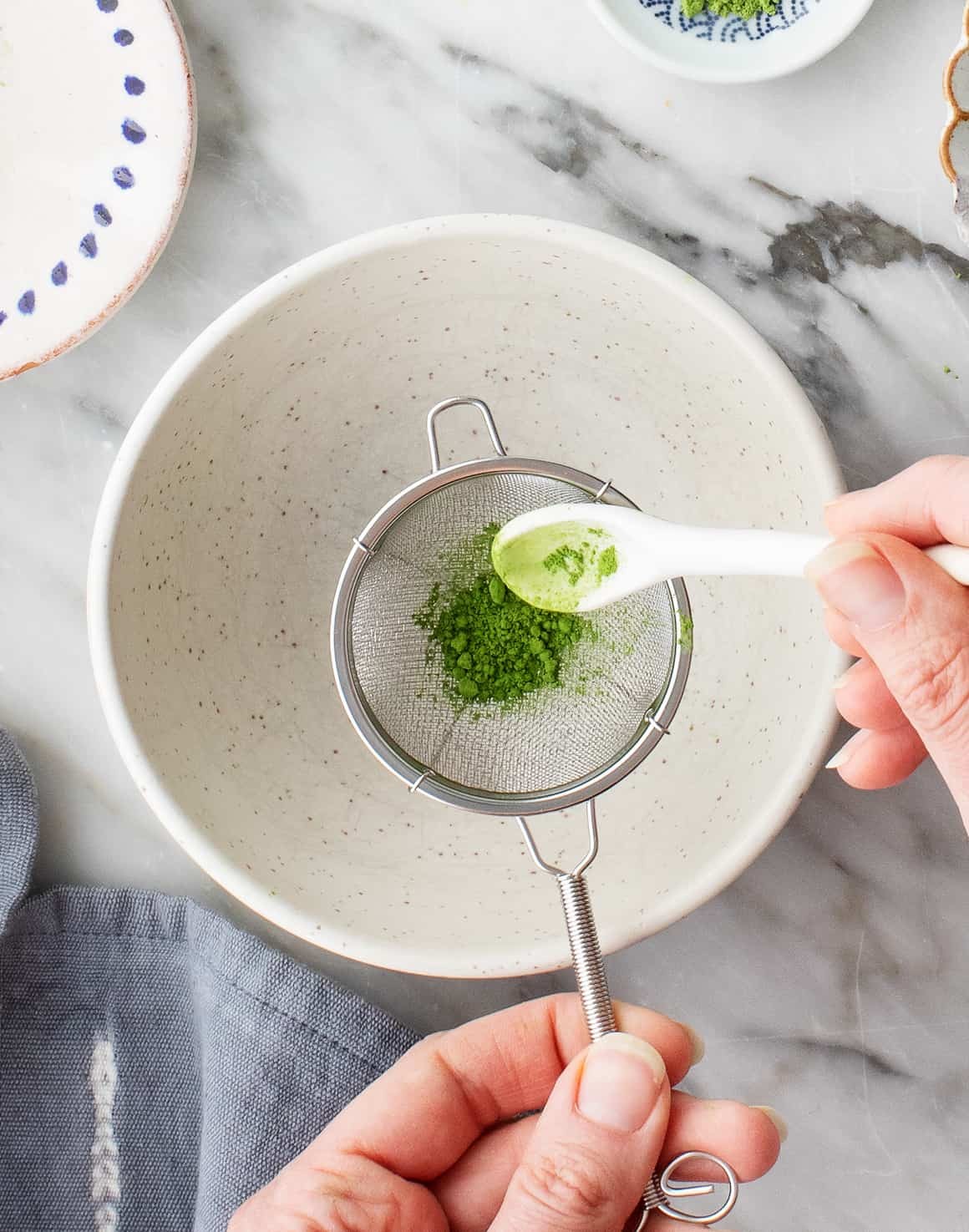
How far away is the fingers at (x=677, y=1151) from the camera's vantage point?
68 cm

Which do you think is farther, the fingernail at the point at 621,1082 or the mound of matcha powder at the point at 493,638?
the mound of matcha powder at the point at 493,638

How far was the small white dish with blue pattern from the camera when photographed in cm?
75

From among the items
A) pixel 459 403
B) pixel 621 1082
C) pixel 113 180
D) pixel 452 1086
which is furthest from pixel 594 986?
pixel 113 180

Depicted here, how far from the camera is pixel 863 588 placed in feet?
1.66

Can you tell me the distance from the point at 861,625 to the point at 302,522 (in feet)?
1.64

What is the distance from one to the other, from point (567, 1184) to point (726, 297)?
62cm

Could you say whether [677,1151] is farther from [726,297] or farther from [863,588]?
[726,297]

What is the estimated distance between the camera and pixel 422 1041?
0.77m

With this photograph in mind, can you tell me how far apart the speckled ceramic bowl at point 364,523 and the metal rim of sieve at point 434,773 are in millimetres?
34

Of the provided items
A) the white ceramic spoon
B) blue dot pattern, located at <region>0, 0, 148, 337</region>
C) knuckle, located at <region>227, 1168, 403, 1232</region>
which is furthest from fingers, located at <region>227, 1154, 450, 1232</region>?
blue dot pattern, located at <region>0, 0, 148, 337</region>

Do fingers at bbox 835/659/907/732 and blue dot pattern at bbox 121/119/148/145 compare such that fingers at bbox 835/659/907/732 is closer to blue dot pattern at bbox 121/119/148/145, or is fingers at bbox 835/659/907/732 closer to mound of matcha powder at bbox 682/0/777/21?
mound of matcha powder at bbox 682/0/777/21

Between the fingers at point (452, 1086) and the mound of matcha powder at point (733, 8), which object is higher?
the mound of matcha powder at point (733, 8)

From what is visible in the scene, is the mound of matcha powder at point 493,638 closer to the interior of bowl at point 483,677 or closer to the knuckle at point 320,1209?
the interior of bowl at point 483,677

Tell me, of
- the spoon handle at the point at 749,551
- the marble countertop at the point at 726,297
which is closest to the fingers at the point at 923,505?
the spoon handle at the point at 749,551
